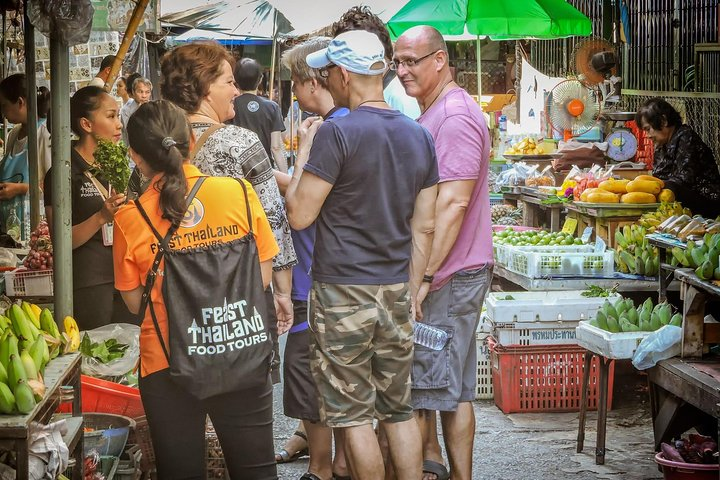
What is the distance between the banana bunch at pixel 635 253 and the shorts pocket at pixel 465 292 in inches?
113

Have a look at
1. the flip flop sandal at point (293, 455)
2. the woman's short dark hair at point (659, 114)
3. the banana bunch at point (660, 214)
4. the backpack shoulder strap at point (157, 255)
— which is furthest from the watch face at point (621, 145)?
the backpack shoulder strap at point (157, 255)

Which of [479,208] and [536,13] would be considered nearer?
[479,208]

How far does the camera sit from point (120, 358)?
533cm

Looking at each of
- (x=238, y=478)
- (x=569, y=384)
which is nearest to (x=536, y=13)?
(x=569, y=384)

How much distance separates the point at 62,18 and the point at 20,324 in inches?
57.0

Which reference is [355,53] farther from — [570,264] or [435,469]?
[570,264]

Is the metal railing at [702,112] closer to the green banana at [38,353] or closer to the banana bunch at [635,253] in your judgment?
the banana bunch at [635,253]

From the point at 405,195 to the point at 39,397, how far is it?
5.64ft

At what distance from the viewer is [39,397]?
3.55 metres

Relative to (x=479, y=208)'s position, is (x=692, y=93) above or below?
above

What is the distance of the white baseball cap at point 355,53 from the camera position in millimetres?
4199

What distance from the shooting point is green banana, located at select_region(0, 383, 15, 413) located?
3.35 m

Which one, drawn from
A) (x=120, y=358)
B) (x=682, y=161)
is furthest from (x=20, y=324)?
(x=682, y=161)

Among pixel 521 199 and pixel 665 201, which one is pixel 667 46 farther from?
pixel 665 201
